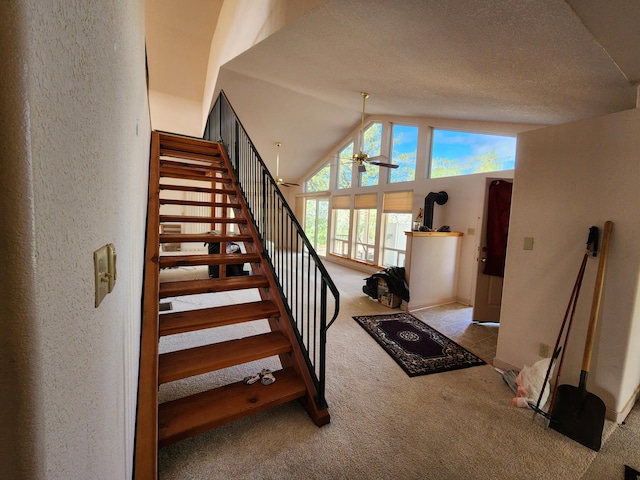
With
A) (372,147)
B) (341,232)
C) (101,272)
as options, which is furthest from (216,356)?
(341,232)

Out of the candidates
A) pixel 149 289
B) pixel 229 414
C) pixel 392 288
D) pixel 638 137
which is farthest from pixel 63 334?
pixel 392 288

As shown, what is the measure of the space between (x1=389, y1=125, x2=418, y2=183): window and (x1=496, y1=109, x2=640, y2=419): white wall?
3.59 metres

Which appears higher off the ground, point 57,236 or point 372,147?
point 372,147

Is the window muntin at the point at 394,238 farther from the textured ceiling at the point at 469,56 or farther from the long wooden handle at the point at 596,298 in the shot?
the long wooden handle at the point at 596,298

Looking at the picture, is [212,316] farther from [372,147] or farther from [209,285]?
[372,147]

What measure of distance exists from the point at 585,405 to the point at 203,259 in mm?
3056

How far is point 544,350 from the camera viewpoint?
7.71ft

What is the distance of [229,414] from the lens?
5.49 ft

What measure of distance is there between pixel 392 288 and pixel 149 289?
320cm

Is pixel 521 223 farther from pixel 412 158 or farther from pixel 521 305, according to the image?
pixel 412 158

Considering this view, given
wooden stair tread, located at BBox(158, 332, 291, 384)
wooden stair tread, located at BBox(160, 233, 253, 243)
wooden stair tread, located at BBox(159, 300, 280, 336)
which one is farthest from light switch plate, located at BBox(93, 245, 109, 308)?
wooden stair tread, located at BBox(160, 233, 253, 243)

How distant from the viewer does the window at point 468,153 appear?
4.43 m

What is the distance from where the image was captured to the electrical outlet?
232 centimetres

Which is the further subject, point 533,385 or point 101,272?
point 533,385
